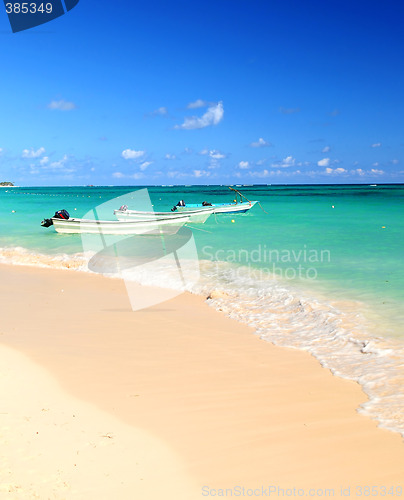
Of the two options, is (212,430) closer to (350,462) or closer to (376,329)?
(350,462)

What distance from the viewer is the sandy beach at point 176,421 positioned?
376 centimetres

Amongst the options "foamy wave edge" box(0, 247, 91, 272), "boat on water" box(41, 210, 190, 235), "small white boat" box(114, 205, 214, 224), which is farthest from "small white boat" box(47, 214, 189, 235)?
"foamy wave edge" box(0, 247, 91, 272)

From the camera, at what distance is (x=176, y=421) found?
4.77m

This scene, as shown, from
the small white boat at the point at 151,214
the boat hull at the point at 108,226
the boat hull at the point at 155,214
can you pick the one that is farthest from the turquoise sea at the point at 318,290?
the small white boat at the point at 151,214

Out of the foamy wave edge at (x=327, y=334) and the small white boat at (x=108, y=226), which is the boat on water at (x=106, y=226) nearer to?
the small white boat at (x=108, y=226)

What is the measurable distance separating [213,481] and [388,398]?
2.92m

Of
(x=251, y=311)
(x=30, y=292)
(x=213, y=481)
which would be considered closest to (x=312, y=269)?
(x=251, y=311)

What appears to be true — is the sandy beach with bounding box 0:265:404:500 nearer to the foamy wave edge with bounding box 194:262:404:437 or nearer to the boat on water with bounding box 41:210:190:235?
the foamy wave edge with bounding box 194:262:404:437

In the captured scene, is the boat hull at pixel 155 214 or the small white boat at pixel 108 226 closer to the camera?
the small white boat at pixel 108 226

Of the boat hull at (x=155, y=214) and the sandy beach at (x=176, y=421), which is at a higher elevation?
the sandy beach at (x=176, y=421)

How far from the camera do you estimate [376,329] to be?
8531mm

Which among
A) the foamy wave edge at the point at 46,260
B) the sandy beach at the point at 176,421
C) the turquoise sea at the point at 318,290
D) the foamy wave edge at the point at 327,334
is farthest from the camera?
the foamy wave edge at the point at 46,260

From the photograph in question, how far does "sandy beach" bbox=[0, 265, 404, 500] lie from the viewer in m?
3.76

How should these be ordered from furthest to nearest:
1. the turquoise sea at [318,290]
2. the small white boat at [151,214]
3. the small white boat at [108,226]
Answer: the small white boat at [151,214] → the small white boat at [108,226] → the turquoise sea at [318,290]
